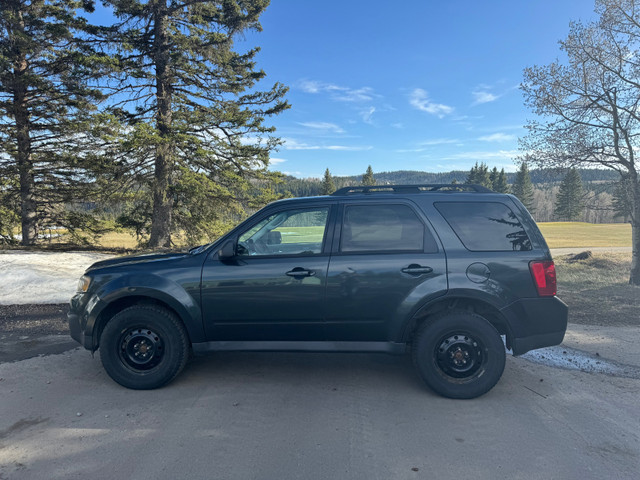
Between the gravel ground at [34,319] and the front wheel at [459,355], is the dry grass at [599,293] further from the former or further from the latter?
the gravel ground at [34,319]

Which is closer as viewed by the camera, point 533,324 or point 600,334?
point 533,324

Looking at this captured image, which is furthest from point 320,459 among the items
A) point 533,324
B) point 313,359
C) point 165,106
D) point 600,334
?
point 165,106

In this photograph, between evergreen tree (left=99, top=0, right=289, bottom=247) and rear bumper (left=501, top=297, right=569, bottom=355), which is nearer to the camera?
rear bumper (left=501, top=297, right=569, bottom=355)

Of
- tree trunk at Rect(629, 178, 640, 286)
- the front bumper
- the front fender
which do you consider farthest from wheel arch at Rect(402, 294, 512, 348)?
tree trunk at Rect(629, 178, 640, 286)

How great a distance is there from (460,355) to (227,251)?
2459 millimetres

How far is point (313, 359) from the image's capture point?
4.54 metres

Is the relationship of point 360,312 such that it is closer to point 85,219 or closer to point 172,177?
point 172,177

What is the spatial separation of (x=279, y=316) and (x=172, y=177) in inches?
428

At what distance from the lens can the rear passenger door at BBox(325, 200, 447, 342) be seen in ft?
11.6

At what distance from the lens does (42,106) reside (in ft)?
47.2

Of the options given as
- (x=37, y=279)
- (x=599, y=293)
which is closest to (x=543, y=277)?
(x=599, y=293)

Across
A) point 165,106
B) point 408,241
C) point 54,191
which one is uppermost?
point 165,106

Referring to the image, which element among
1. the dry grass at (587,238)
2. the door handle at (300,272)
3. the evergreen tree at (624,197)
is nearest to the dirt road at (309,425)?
the door handle at (300,272)

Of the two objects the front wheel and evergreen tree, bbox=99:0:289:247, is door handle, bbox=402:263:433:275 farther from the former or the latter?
evergreen tree, bbox=99:0:289:247
